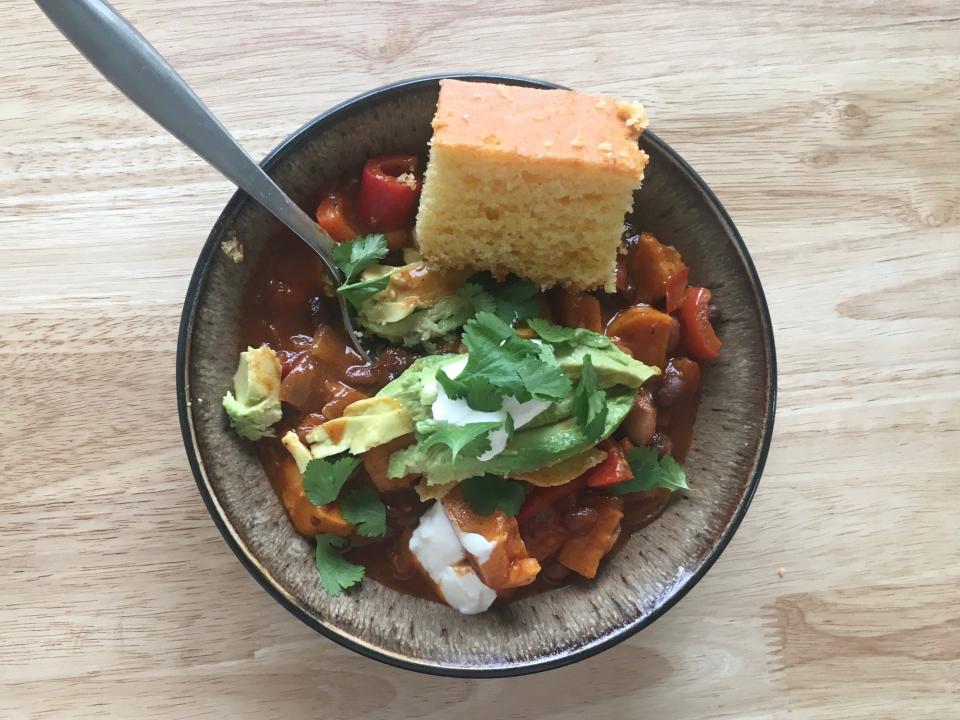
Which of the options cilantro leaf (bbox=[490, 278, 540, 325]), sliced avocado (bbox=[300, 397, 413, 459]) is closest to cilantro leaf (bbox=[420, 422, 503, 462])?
sliced avocado (bbox=[300, 397, 413, 459])

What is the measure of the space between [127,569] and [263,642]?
18.4 inches

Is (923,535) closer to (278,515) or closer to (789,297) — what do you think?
(789,297)

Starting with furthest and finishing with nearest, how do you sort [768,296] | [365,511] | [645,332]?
[768,296]
[645,332]
[365,511]

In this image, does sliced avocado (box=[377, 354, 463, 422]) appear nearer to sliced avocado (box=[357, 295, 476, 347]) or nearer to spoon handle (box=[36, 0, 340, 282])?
sliced avocado (box=[357, 295, 476, 347])

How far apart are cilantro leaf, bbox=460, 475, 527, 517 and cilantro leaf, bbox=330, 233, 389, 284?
67cm

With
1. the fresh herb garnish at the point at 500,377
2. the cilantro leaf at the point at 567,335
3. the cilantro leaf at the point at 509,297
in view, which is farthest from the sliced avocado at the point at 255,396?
the cilantro leaf at the point at 567,335

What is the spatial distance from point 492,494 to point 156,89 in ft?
4.33

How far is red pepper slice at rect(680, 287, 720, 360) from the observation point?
225cm

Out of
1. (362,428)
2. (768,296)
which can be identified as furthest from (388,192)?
(768,296)

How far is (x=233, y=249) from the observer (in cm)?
208

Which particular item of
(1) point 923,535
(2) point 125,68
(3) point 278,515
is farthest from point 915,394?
(2) point 125,68

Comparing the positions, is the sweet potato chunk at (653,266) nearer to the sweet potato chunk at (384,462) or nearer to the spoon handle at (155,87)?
the sweet potato chunk at (384,462)

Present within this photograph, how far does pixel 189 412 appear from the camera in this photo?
201 cm

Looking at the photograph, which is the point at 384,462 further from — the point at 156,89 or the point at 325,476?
the point at 156,89
